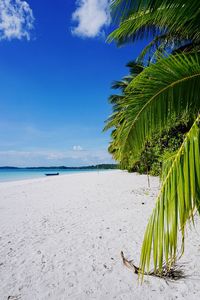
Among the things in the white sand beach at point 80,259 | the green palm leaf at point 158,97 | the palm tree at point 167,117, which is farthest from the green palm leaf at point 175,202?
the white sand beach at point 80,259

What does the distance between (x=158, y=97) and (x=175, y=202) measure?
1117mm

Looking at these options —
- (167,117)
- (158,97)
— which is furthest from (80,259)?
(158,97)

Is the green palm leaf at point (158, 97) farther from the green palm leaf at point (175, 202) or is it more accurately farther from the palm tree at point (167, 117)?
the green palm leaf at point (175, 202)

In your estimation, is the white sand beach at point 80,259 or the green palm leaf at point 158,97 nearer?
the green palm leaf at point 158,97

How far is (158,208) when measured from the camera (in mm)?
1469

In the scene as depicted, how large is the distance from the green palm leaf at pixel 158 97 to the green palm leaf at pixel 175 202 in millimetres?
743

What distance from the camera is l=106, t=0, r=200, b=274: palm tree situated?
1.37m

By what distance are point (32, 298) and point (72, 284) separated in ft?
1.66

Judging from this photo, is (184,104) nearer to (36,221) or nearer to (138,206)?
(36,221)

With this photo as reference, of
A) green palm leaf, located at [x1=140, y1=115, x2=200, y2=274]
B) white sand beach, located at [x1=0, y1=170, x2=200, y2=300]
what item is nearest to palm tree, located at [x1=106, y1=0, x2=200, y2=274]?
green palm leaf, located at [x1=140, y1=115, x2=200, y2=274]

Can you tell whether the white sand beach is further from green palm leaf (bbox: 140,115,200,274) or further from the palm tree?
green palm leaf (bbox: 140,115,200,274)

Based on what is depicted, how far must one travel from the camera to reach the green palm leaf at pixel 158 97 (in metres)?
2.05

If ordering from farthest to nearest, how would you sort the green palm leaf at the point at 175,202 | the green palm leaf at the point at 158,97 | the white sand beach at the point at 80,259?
the white sand beach at the point at 80,259 < the green palm leaf at the point at 158,97 < the green palm leaf at the point at 175,202

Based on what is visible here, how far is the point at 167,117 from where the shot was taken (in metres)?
2.38
